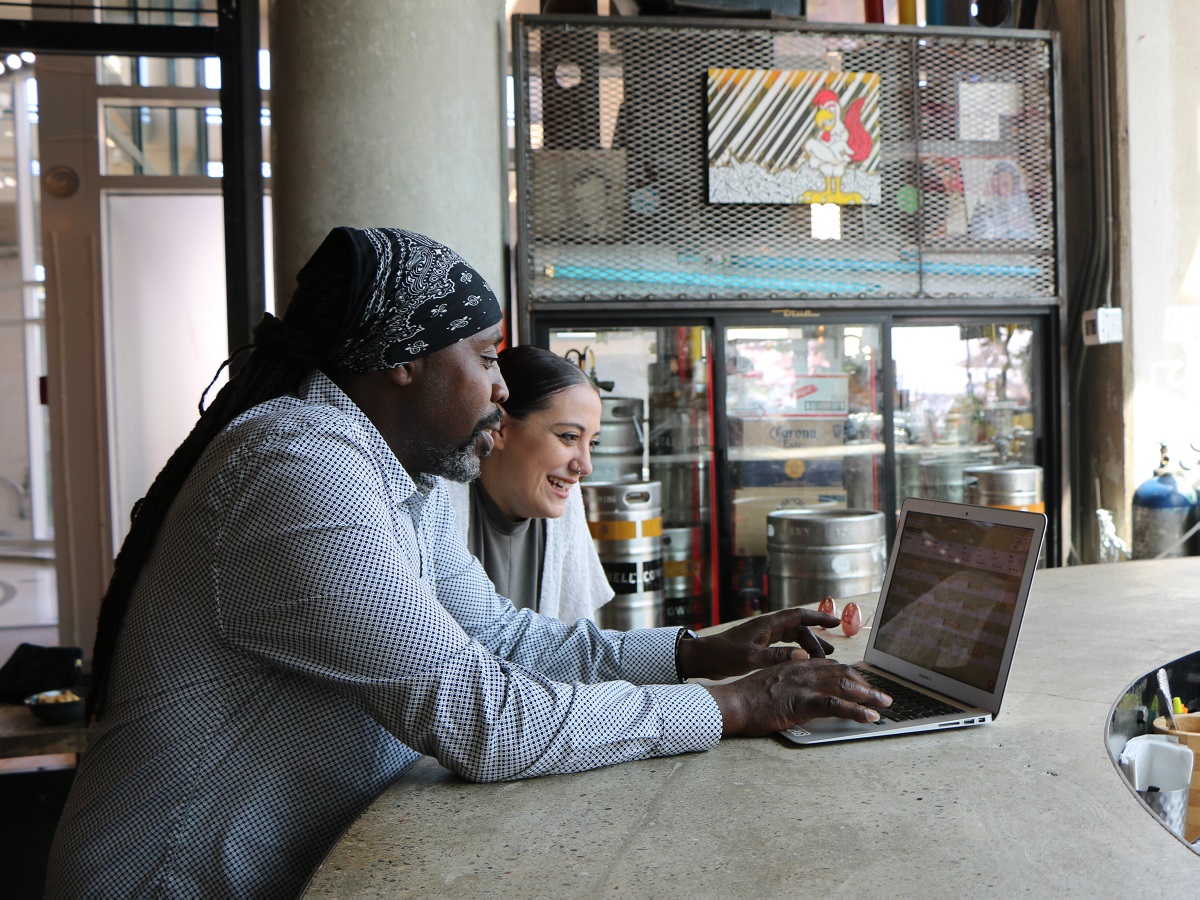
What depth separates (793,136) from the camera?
418cm

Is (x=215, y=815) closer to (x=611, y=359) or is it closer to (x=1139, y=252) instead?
(x=611, y=359)

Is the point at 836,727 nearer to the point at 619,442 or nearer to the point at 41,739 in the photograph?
the point at 41,739

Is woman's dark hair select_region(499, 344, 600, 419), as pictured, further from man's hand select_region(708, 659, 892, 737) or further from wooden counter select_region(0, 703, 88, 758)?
wooden counter select_region(0, 703, 88, 758)

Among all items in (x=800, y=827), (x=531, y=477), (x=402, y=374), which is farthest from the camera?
(x=531, y=477)

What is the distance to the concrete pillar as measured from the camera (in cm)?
316

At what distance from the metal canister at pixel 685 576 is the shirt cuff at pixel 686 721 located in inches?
120

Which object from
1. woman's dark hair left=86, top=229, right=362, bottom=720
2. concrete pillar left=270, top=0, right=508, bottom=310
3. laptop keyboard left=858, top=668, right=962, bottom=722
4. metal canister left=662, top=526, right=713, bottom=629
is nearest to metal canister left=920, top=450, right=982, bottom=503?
metal canister left=662, top=526, right=713, bottom=629

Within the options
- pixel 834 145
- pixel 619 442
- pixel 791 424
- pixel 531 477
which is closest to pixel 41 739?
pixel 531 477

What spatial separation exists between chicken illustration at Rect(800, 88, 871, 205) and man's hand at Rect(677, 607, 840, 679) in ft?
9.63

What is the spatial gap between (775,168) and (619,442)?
130 centimetres

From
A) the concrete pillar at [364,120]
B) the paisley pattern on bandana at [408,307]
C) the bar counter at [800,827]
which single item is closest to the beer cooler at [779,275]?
the concrete pillar at [364,120]

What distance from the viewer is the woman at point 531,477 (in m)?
2.21

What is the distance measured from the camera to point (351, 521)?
3.55 feet

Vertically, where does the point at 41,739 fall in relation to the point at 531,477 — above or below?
below
